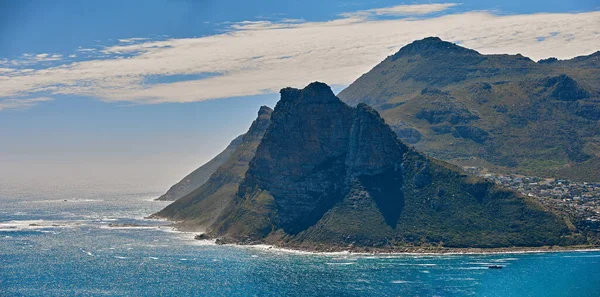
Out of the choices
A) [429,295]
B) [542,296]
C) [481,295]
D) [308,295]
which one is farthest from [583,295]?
[308,295]

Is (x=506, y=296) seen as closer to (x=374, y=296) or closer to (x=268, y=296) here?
(x=374, y=296)

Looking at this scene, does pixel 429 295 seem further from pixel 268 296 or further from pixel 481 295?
pixel 268 296

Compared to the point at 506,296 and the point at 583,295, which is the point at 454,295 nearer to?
the point at 506,296

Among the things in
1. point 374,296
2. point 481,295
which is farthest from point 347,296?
point 481,295

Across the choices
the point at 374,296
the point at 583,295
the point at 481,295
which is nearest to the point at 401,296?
the point at 374,296

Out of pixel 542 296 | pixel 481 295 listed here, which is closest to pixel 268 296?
pixel 481 295
